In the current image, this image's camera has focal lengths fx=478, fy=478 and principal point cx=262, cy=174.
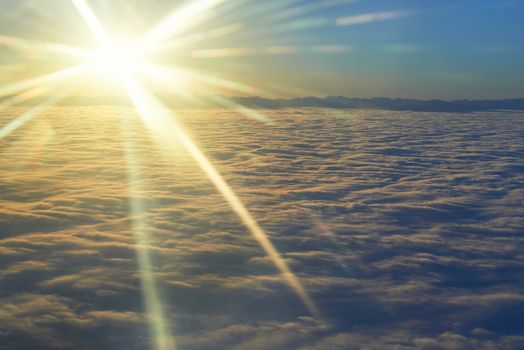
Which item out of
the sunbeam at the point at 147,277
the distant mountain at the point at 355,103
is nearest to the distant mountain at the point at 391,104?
the distant mountain at the point at 355,103

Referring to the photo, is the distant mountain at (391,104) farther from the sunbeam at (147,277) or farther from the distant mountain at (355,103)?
the sunbeam at (147,277)

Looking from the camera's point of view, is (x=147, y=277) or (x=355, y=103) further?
(x=355, y=103)

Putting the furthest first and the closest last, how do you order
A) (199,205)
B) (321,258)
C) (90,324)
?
1. (199,205)
2. (321,258)
3. (90,324)

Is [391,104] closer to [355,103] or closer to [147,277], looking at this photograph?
[355,103]

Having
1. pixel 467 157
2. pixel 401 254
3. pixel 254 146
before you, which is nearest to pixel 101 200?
pixel 401 254

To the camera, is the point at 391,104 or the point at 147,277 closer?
the point at 147,277

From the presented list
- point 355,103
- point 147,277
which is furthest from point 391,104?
point 147,277

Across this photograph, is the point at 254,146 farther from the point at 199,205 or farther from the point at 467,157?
the point at 199,205

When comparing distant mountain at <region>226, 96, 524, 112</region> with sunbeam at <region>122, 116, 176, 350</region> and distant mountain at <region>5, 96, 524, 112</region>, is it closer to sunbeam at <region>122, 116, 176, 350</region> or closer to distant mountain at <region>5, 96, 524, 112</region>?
distant mountain at <region>5, 96, 524, 112</region>

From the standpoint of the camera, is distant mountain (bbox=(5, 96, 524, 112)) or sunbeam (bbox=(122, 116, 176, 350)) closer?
sunbeam (bbox=(122, 116, 176, 350))

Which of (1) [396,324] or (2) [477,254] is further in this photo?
(2) [477,254]

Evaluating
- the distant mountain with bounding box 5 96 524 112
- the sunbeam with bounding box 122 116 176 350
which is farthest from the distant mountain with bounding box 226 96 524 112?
the sunbeam with bounding box 122 116 176 350
